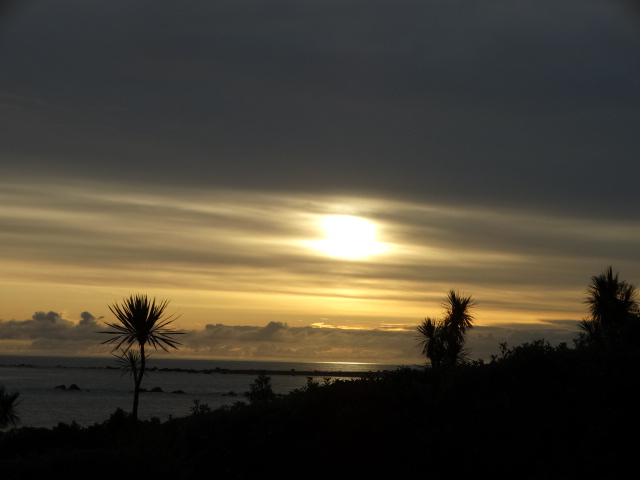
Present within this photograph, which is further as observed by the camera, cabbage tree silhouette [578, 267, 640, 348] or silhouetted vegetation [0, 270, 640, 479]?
cabbage tree silhouette [578, 267, 640, 348]

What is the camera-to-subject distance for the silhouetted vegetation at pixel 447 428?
46.2 ft

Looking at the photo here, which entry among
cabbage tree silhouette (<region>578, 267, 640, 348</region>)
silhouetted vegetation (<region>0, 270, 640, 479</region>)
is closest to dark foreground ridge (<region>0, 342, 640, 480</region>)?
silhouetted vegetation (<region>0, 270, 640, 479</region>)

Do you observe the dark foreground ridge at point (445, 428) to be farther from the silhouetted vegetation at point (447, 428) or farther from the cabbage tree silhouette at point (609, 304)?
the cabbage tree silhouette at point (609, 304)

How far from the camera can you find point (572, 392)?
15.2 meters

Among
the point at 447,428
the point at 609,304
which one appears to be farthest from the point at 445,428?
the point at 609,304

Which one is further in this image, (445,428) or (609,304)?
(609,304)

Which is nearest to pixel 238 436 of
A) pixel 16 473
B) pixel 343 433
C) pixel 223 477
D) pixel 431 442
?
pixel 223 477

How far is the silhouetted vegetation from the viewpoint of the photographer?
46.2 ft

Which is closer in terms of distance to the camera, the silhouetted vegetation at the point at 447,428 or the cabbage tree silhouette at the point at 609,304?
the silhouetted vegetation at the point at 447,428

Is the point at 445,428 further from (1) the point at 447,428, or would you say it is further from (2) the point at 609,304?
(2) the point at 609,304

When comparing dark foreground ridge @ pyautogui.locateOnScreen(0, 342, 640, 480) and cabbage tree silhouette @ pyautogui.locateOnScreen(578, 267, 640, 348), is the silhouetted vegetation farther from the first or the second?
cabbage tree silhouette @ pyautogui.locateOnScreen(578, 267, 640, 348)

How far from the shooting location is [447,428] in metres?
14.7

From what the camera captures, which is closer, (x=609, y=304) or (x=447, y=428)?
(x=447, y=428)

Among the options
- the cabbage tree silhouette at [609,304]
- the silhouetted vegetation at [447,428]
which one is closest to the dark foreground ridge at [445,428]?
the silhouetted vegetation at [447,428]
